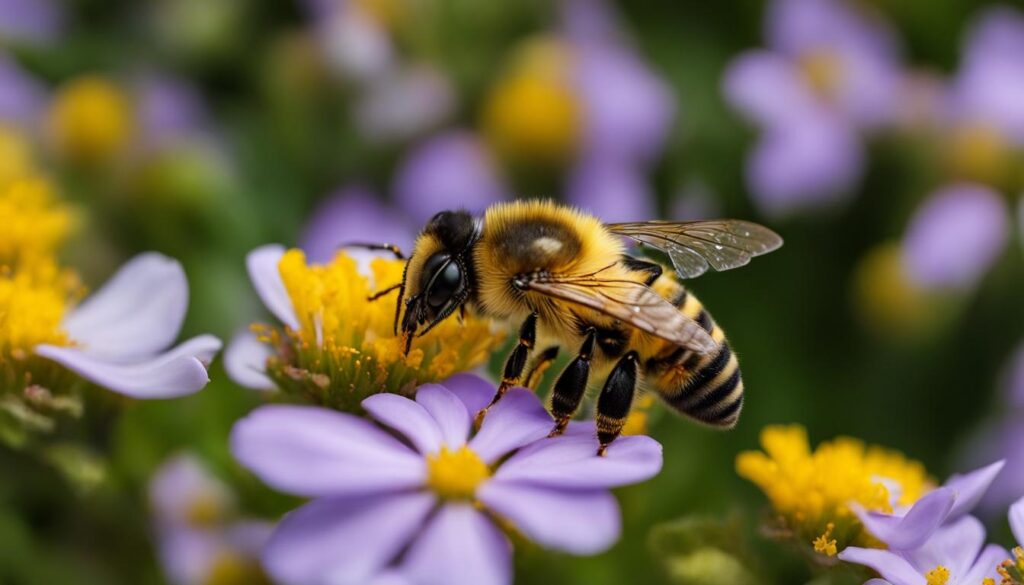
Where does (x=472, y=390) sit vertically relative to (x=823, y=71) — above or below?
below

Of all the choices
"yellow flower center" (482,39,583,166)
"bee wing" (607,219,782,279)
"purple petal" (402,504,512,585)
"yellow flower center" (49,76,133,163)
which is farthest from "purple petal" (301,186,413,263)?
"purple petal" (402,504,512,585)

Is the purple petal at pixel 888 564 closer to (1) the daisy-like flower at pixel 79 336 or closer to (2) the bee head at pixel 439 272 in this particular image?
(2) the bee head at pixel 439 272

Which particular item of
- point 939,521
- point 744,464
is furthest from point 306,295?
point 939,521

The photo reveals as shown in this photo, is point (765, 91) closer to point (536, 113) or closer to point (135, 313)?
point (536, 113)

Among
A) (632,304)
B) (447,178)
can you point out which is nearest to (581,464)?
(632,304)

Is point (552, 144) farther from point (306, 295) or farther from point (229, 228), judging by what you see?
point (306, 295)

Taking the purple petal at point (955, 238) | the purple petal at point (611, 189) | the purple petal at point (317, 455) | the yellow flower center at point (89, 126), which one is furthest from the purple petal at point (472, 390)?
the yellow flower center at point (89, 126)
